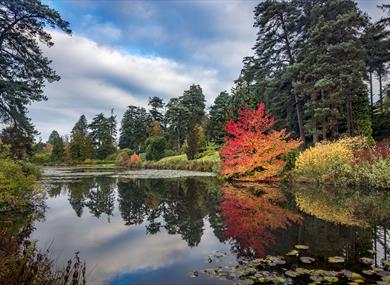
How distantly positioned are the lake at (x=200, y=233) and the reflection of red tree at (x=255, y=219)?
0.07 feet

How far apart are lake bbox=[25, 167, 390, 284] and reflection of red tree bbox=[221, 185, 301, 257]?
2 cm

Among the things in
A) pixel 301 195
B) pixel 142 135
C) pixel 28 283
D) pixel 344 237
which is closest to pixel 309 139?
pixel 301 195

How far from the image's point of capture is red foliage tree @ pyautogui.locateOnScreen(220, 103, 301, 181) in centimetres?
2009

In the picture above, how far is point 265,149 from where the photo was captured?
19875 mm

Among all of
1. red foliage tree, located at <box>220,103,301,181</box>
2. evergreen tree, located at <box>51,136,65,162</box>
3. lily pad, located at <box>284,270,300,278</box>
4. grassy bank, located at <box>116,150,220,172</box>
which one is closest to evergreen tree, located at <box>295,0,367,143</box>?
red foliage tree, located at <box>220,103,301,181</box>

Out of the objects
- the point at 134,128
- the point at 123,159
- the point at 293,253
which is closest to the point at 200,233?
the point at 293,253

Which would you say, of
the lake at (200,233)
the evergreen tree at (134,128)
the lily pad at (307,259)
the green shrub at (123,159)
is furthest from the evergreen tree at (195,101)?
the lily pad at (307,259)

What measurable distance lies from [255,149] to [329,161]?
5.32 meters

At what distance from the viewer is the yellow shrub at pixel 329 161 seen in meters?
16.1

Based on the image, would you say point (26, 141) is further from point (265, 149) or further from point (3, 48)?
point (265, 149)

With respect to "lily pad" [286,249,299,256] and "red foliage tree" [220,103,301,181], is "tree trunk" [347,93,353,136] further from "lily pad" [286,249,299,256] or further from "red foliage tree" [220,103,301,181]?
"lily pad" [286,249,299,256]

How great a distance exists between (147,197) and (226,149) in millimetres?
8561

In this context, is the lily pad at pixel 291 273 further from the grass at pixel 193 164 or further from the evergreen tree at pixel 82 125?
the evergreen tree at pixel 82 125

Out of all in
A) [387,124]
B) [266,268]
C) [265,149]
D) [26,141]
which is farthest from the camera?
[387,124]
